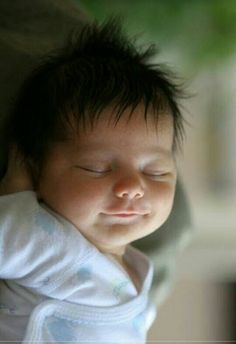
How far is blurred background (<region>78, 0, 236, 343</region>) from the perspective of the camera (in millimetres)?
1195

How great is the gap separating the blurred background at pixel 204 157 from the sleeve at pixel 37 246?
2.21ft

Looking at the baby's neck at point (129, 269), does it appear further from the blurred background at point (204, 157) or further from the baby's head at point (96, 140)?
the blurred background at point (204, 157)

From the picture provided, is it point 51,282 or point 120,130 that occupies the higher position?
point 120,130

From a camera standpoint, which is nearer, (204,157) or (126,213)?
(126,213)

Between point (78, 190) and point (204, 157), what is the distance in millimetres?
766

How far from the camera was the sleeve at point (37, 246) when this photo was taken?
51cm

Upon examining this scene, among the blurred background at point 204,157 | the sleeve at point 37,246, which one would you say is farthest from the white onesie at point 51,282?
the blurred background at point 204,157

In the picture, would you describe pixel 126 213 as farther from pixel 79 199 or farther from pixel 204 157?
pixel 204 157

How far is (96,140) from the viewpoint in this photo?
543mm

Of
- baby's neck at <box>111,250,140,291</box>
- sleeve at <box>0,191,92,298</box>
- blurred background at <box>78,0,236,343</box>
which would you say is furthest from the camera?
blurred background at <box>78,0,236,343</box>

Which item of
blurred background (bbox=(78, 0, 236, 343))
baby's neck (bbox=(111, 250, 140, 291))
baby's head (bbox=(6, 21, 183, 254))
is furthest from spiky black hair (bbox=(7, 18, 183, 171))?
blurred background (bbox=(78, 0, 236, 343))

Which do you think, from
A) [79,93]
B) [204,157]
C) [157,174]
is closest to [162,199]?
[157,174]

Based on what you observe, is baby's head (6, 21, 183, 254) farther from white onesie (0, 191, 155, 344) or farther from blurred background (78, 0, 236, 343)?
blurred background (78, 0, 236, 343)

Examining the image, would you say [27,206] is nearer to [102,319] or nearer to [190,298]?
[102,319]
